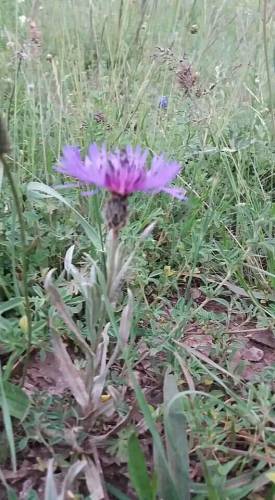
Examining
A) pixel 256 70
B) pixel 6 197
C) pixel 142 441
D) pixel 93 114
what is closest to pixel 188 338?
pixel 142 441

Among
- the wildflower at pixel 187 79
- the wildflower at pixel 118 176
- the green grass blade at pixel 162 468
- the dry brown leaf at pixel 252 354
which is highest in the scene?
the wildflower at pixel 118 176

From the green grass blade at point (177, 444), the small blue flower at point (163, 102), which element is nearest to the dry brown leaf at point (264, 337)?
the green grass blade at point (177, 444)

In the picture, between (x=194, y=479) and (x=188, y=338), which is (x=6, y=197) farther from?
(x=194, y=479)

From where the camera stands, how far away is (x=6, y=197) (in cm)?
135

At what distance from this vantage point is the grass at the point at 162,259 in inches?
34.8

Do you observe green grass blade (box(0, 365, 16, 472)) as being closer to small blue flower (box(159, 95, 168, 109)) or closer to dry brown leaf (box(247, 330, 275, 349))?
dry brown leaf (box(247, 330, 275, 349))

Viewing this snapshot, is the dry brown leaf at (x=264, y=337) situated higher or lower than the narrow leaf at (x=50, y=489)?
lower

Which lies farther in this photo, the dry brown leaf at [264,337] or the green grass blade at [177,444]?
the dry brown leaf at [264,337]

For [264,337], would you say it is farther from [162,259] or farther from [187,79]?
[187,79]

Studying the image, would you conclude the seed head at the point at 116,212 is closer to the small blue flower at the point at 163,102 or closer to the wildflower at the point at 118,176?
the wildflower at the point at 118,176

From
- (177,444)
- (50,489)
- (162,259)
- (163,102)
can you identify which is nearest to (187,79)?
(163,102)

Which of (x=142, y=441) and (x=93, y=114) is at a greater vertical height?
(x=93, y=114)

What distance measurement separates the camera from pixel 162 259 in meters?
1.36

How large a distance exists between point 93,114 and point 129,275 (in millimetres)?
597
